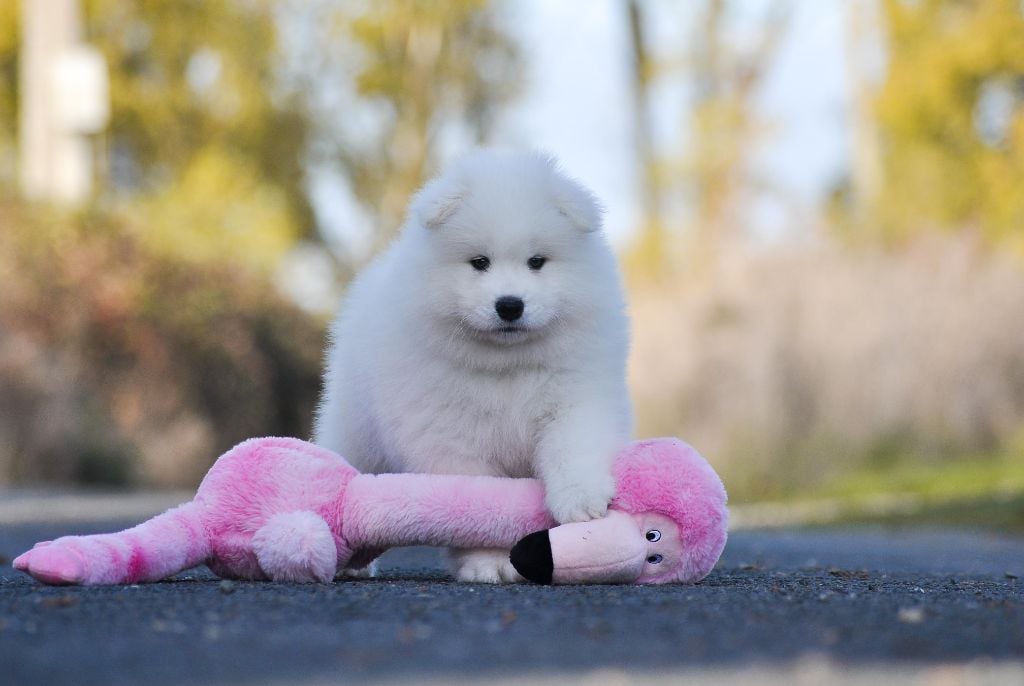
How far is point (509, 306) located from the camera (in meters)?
4.59

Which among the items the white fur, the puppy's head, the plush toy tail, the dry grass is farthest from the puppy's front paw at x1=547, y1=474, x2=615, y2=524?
the dry grass

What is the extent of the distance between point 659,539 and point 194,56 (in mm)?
27282

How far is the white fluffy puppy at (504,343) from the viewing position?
4656 millimetres

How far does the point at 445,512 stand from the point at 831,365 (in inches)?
437

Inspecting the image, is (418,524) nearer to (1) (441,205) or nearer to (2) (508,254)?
(2) (508,254)

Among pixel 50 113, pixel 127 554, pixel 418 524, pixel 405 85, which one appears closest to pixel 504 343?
pixel 418 524

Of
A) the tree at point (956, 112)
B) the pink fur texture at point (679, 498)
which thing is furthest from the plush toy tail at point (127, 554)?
the tree at point (956, 112)

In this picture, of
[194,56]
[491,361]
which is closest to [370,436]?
[491,361]

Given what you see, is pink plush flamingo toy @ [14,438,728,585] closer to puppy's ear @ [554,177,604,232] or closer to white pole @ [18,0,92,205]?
puppy's ear @ [554,177,604,232]

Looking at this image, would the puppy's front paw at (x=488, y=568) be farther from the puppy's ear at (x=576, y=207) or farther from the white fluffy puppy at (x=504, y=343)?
the puppy's ear at (x=576, y=207)

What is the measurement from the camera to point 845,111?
25188 mm

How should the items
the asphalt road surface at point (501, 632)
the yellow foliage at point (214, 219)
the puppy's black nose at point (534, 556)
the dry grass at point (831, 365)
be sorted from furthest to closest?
the yellow foliage at point (214, 219) → the dry grass at point (831, 365) → the puppy's black nose at point (534, 556) → the asphalt road surface at point (501, 632)

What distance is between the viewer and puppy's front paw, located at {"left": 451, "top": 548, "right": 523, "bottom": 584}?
15.4ft

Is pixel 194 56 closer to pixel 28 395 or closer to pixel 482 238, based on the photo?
pixel 28 395
